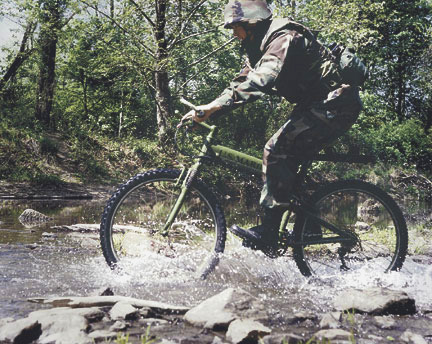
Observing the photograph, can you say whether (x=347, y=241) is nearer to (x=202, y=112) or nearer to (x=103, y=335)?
(x=202, y=112)

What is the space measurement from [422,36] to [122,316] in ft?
112

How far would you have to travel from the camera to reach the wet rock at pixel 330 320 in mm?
2770

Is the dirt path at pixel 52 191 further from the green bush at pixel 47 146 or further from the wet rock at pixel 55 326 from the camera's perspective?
the wet rock at pixel 55 326

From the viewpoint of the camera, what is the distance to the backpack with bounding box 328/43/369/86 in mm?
3965

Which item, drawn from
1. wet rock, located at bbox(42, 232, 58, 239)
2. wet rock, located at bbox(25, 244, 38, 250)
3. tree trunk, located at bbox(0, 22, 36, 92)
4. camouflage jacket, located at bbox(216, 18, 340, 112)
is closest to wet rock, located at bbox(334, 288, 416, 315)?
camouflage jacket, located at bbox(216, 18, 340, 112)

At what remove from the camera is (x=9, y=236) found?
20.8 feet

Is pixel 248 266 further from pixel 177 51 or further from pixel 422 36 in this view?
pixel 422 36

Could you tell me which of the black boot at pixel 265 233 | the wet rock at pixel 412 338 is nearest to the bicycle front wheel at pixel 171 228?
the black boot at pixel 265 233

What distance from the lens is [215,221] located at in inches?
160

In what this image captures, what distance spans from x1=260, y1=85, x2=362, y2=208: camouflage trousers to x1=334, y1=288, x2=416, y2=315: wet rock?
1.07m

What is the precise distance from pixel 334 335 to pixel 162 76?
58.2 ft

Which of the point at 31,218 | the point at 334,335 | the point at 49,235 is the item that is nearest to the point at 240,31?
the point at 334,335

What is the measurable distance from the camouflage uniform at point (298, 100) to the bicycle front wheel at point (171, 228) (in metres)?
0.54

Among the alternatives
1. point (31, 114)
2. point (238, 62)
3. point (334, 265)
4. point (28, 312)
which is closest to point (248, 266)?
point (334, 265)
